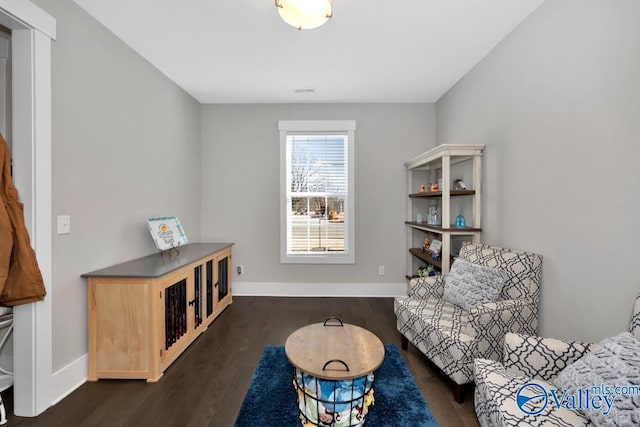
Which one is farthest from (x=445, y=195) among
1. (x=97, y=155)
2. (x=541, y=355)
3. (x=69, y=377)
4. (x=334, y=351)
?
(x=69, y=377)

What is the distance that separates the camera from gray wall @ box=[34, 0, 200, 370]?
72.8 inches

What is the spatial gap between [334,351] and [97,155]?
227 cm

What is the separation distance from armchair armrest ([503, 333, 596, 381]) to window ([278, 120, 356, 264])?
94.0 inches

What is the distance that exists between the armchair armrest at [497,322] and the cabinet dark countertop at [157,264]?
221 centimetres

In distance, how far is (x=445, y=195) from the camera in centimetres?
270

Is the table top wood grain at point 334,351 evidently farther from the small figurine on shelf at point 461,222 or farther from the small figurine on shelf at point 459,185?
the small figurine on shelf at point 459,185

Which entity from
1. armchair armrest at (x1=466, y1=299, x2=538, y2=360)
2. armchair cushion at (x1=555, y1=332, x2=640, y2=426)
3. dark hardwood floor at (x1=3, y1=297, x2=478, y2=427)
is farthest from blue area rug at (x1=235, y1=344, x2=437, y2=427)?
armchair cushion at (x1=555, y1=332, x2=640, y2=426)

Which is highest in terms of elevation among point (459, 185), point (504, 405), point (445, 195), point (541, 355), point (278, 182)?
point (278, 182)

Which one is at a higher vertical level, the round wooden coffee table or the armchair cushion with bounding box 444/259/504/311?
the armchair cushion with bounding box 444/259/504/311

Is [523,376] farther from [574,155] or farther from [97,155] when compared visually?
[97,155]

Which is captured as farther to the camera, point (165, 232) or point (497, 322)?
point (165, 232)

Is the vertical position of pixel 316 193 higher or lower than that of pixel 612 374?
higher

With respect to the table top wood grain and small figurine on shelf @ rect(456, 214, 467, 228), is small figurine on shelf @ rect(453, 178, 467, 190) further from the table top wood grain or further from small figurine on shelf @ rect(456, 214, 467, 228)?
the table top wood grain

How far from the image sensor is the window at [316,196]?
3834 mm
